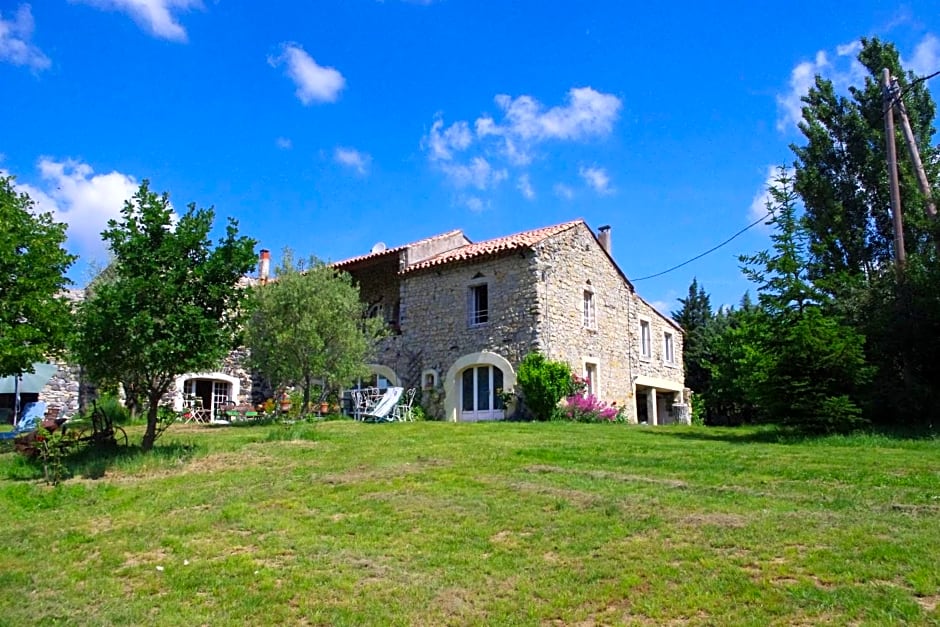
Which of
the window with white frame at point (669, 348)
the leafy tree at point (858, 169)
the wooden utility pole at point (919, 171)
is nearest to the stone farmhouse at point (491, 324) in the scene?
the window with white frame at point (669, 348)

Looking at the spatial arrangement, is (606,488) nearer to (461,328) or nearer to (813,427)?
(813,427)

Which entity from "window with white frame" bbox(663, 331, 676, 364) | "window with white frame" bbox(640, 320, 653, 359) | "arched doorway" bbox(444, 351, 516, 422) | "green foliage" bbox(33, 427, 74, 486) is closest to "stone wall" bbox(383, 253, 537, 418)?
"arched doorway" bbox(444, 351, 516, 422)

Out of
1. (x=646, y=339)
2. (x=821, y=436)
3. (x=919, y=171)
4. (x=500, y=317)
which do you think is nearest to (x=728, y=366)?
(x=646, y=339)

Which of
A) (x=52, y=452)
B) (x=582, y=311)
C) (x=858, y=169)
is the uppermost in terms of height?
(x=858, y=169)

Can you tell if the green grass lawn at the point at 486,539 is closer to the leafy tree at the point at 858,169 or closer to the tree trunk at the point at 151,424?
the tree trunk at the point at 151,424

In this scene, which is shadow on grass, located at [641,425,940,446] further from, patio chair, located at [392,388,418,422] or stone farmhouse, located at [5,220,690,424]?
patio chair, located at [392,388,418,422]

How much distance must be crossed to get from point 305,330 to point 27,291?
599cm

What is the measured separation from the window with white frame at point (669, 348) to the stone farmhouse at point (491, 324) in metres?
1.40

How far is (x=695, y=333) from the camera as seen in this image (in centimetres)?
3294

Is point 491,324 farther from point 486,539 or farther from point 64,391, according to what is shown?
point 486,539

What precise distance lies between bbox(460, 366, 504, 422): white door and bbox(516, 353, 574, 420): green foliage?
4.13ft

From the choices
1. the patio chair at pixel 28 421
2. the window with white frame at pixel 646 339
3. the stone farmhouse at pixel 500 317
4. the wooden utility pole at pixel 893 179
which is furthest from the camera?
the window with white frame at pixel 646 339

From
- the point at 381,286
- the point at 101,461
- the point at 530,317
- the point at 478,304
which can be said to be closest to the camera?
the point at 101,461

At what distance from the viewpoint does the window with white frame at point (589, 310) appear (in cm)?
2204
